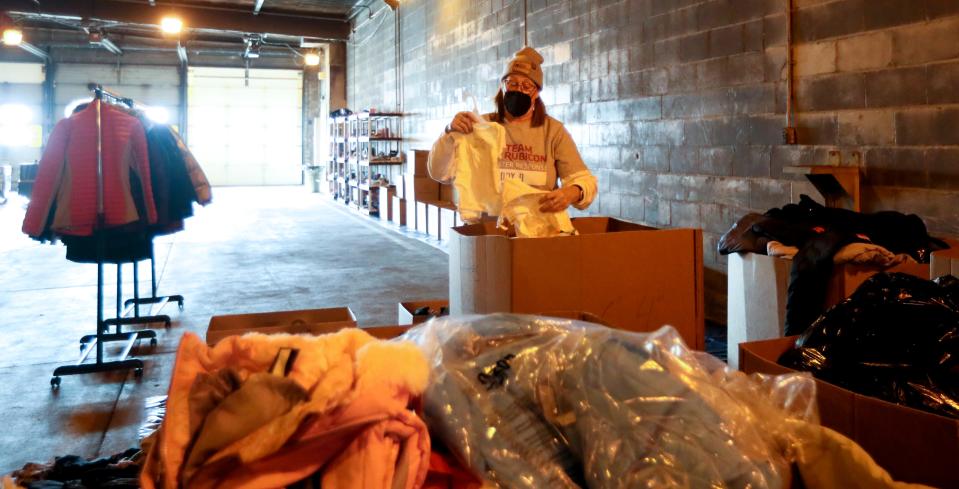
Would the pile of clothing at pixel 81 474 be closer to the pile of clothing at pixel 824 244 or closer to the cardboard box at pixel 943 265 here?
the pile of clothing at pixel 824 244

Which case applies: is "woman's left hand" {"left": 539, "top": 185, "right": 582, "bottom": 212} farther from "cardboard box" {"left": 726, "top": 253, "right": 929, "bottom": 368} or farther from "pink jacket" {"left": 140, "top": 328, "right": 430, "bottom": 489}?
"pink jacket" {"left": 140, "top": 328, "right": 430, "bottom": 489}

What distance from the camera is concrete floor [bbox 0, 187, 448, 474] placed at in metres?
3.01

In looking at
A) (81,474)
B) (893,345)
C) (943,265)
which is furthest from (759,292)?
(81,474)

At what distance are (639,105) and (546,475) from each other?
4.53 metres

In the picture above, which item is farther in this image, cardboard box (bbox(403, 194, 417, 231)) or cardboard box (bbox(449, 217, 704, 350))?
cardboard box (bbox(403, 194, 417, 231))

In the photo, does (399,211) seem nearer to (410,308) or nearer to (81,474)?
(410,308)

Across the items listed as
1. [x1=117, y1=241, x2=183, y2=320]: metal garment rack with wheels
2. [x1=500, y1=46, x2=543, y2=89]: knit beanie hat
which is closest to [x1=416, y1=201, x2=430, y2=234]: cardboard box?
[x1=117, y1=241, x2=183, y2=320]: metal garment rack with wheels

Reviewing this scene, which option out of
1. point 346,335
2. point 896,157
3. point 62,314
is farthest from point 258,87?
point 346,335

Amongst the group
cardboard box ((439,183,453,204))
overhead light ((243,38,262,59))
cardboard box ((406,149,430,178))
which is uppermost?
overhead light ((243,38,262,59))

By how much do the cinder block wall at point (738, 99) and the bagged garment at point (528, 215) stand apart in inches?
20.8

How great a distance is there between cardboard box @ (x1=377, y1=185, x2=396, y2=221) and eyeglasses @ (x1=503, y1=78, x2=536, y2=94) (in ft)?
27.0

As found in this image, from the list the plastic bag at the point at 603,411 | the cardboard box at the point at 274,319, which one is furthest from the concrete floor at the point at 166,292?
the plastic bag at the point at 603,411

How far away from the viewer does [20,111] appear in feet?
54.3

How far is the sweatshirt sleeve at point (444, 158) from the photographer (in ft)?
8.11
